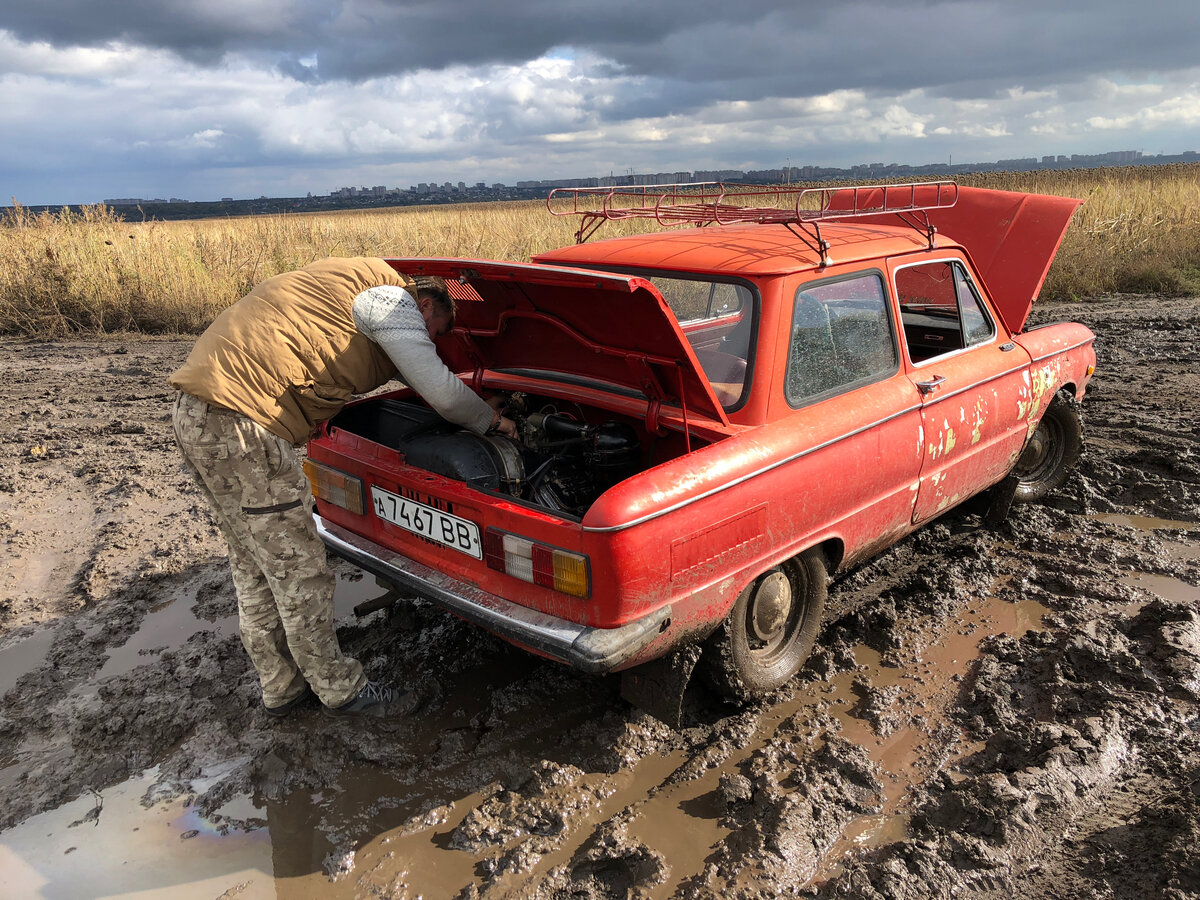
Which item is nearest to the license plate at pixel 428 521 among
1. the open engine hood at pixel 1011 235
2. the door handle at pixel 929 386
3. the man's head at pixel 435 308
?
the man's head at pixel 435 308

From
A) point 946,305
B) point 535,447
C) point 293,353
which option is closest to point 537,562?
point 535,447

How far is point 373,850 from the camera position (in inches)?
96.7

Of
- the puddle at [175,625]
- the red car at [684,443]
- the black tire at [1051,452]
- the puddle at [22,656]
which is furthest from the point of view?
the black tire at [1051,452]

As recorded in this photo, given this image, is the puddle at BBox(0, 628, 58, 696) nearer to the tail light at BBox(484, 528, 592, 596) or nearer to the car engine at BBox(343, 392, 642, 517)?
the car engine at BBox(343, 392, 642, 517)

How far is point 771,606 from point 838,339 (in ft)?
3.79

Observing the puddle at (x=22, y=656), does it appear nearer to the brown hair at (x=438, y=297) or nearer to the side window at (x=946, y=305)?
the brown hair at (x=438, y=297)

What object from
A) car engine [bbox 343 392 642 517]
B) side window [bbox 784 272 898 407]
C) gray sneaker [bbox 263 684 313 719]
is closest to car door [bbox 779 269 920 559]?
side window [bbox 784 272 898 407]

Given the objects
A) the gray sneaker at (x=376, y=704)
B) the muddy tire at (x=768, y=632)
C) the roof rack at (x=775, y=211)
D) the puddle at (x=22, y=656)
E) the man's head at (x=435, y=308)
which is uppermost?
the roof rack at (x=775, y=211)

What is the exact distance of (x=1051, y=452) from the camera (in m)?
4.88

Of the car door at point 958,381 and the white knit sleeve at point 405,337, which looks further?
the car door at point 958,381

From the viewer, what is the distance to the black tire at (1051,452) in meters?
4.67

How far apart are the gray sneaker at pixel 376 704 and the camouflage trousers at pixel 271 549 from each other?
0.03 metres

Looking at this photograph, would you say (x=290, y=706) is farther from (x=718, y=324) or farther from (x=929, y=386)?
(x=929, y=386)

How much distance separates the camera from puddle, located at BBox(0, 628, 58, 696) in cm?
339
